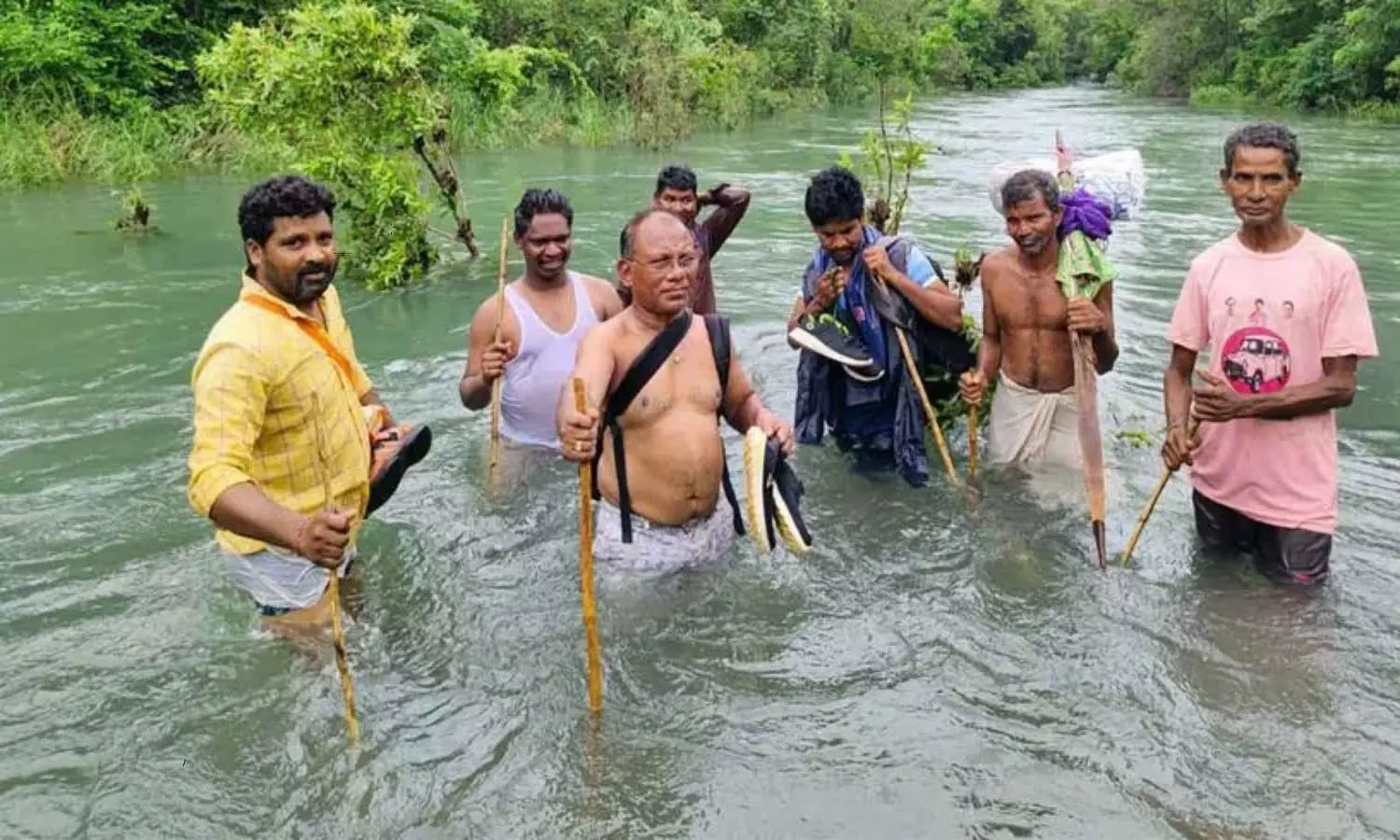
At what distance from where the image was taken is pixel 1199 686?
13.7 feet

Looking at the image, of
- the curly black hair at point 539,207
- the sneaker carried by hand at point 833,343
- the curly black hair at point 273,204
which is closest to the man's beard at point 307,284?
the curly black hair at point 273,204

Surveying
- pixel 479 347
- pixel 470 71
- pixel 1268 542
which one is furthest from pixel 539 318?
pixel 470 71

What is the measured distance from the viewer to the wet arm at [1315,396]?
4035 millimetres

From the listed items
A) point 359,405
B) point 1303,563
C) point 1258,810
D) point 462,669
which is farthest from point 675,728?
point 1303,563

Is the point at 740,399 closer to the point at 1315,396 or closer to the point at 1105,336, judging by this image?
the point at 1105,336

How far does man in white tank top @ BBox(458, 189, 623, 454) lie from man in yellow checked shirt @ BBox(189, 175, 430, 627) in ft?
5.02

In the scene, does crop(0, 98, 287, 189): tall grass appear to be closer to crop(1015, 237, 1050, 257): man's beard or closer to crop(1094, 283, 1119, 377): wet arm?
crop(1015, 237, 1050, 257): man's beard

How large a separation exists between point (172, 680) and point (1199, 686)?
3675 millimetres

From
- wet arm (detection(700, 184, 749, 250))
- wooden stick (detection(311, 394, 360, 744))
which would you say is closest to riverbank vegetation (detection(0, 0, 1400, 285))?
wet arm (detection(700, 184, 749, 250))

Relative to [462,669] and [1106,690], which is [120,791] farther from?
[1106,690]

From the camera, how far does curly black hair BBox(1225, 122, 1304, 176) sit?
4035 millimetres

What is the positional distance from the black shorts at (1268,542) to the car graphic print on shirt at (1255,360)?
543 mm

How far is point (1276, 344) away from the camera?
4137 mm

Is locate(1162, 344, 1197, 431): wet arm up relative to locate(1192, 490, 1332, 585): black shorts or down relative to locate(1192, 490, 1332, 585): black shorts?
up
